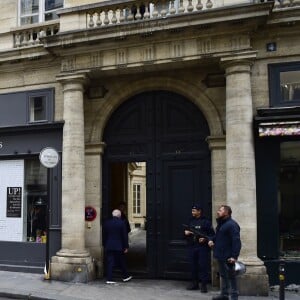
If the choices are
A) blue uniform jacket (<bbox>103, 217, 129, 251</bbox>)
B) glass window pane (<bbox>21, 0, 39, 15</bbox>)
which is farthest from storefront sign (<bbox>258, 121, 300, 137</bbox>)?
glass window pane (<bbox>21, 0, 39, 15</bbox>)

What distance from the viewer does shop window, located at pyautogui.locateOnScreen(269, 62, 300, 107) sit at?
9.80 meters

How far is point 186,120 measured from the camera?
10984 mm

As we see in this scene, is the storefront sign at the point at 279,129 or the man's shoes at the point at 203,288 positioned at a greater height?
the storefront sign at the point at 279,129

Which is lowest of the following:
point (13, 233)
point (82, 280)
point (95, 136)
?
point (82, 280)

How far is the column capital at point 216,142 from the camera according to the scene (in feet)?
33.6

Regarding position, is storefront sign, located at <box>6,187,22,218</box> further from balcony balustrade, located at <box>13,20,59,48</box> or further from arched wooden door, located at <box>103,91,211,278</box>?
balcony balustrade, located at <box>13,20,59,48</box>

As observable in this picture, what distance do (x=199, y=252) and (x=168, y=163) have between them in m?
2.32

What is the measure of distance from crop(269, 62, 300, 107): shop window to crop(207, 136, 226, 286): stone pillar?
144cm

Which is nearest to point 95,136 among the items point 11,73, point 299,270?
point 11,73

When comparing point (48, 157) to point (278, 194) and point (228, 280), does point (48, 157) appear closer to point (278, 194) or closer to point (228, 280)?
point (228, 280)

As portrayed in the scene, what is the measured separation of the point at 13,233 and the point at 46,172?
185 centimetres

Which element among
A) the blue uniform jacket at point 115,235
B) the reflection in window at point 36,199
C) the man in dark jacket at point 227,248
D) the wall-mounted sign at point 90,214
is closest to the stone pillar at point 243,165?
the man in dark jacket at point 227,248

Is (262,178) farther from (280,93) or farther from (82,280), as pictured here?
(82,280)

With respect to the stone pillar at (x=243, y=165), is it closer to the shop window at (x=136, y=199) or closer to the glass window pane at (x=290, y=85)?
the glass window pane at (x=290, y=85)
